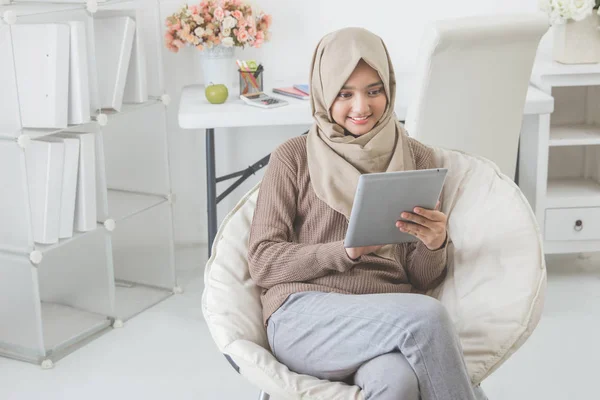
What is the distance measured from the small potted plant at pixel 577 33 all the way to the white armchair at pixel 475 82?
Answer: 1.78 feet

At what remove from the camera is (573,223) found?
3.14 m


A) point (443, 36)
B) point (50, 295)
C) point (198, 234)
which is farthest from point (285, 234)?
point (198, 234)

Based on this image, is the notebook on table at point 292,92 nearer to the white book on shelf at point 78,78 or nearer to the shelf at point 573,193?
the white book on shelf at point 78,78

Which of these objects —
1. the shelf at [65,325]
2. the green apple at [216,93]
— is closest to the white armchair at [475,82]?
the green apple at [216,93]

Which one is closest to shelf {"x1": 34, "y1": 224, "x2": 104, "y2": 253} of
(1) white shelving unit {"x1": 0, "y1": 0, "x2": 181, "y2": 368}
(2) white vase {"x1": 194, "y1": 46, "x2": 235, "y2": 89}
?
(1) white shelving unit {"x1": 0, "y1": 0, "x2": 181, "y2": 368}

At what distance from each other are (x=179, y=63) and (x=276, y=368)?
2.04 metres

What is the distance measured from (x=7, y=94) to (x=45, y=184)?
0.28 metres

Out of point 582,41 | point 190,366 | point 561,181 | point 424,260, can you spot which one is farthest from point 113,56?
point 561,181

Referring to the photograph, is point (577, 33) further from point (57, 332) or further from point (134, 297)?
point (57, 332)

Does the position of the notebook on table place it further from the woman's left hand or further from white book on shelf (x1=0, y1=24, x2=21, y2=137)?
the woman's left hand

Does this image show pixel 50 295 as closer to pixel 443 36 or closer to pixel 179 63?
pixel 179 63

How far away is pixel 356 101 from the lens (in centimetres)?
188

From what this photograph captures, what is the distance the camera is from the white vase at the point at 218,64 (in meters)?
3.11

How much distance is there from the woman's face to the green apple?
3.71 ft
